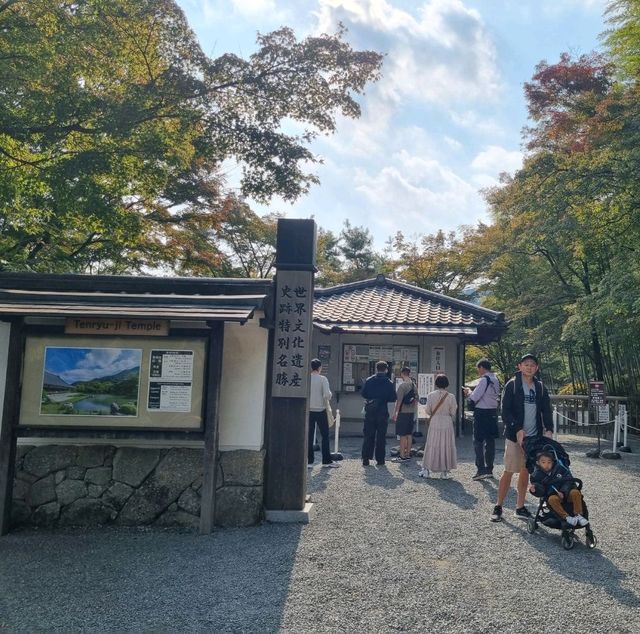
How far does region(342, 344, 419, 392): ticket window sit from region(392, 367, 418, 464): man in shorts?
12.5 ft

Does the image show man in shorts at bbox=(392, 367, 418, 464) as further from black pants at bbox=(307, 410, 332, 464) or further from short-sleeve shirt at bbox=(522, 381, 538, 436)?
short-sleeve shirt at bbox=(522, 381, 538, 436)

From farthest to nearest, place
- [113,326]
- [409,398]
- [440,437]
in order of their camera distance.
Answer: [409,398] < [440,437] < [113,326]

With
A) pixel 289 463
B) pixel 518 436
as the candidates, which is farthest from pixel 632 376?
pixel 289 463

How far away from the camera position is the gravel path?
337 cm

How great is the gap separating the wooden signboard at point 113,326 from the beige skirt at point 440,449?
13.8 feet

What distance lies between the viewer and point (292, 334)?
5.66 m

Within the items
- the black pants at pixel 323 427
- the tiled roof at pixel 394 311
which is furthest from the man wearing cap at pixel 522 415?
the tiled roof at pixel 394 311

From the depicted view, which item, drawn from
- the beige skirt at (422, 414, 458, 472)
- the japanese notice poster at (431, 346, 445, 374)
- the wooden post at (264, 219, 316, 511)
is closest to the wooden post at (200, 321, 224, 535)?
the wooden post at (264, 219, 316, 511)

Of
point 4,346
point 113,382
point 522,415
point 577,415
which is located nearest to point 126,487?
point 113,382

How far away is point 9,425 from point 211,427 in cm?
178

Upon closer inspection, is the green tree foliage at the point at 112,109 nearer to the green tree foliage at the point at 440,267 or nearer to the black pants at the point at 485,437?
the black pants at the point at 485,437

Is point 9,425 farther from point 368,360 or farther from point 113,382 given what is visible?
point 368,360

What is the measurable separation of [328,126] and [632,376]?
1232 centimetres

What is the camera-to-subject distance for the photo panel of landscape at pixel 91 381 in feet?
16.8
